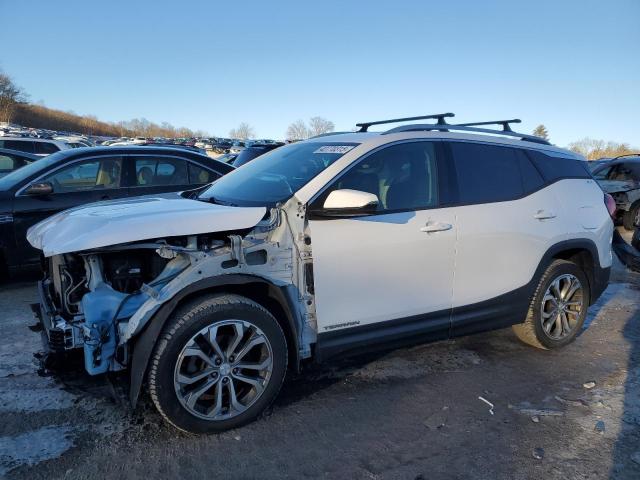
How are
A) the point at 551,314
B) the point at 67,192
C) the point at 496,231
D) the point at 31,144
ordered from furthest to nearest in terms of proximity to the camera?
the point at 31,144, the point at 67,192, the point at 551,314, the point at 496,231

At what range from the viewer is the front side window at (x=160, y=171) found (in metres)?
6.50

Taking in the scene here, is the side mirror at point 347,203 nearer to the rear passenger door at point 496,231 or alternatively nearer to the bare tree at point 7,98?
the rear passenger door at point 496,231

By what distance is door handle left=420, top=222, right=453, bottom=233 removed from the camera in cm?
356

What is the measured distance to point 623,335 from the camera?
4.99 m

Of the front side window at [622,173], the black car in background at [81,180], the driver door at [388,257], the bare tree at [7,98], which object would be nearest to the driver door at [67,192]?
the black car in background at [81,180]

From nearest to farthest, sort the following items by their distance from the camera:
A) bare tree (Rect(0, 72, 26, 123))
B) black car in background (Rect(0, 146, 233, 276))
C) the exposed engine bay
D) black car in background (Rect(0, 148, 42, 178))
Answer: the exposed engine bay < black car in background (Rect(0, 146, 233, 276)) < black car in background (Rect(0, 148, 42, 178)) < bare tree (Rect(0, 72, 26, 123))

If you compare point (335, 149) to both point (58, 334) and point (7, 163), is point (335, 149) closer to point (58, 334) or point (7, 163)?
point (58, 334)

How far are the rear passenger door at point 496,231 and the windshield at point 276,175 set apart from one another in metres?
1.07

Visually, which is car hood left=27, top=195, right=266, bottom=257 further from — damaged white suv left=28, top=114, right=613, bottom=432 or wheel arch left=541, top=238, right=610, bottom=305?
wheel arch left=541, top=238, right=610, bottom=305

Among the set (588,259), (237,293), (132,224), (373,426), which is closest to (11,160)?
(132,224)

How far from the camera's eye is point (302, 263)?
312 cm

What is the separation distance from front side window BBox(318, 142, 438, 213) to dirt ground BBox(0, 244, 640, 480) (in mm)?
1384

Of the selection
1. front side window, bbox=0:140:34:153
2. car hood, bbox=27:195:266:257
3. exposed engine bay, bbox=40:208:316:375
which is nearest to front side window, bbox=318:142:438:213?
exposed engine bay, bbox=40:208:316:375

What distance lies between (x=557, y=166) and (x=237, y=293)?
126 inches
